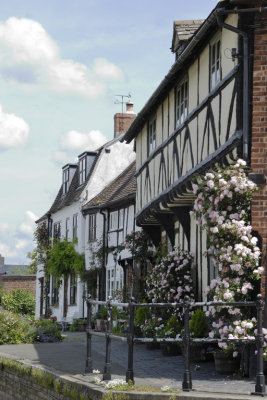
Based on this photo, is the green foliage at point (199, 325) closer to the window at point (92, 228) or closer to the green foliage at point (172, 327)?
the green foliage at point (172, 327)

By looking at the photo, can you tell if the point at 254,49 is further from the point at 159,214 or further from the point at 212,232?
the point at 159,214

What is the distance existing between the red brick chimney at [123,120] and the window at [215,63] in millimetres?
19807

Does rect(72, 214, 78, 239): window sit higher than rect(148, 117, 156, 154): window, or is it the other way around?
rect(148, 117, 156, 154): window

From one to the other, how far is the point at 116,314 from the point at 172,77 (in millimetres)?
7348

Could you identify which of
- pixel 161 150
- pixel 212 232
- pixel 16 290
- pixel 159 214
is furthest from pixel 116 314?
pixel 16 290

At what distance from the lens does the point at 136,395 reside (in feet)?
28.1

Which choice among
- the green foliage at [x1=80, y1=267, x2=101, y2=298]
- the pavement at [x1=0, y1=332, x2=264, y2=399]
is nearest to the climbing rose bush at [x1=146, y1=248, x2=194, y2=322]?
the pavement at [x1=0, y1=332, x2=264, y2=399]

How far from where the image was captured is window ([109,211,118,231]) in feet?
88.8

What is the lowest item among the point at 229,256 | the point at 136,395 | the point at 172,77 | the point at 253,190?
the point at 136,395

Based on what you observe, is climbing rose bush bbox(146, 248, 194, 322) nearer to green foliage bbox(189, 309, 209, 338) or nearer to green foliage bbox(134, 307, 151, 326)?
green foliage bbox(134, 307, 151, 326)

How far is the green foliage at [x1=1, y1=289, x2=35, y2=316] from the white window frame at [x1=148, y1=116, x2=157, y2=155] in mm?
22992

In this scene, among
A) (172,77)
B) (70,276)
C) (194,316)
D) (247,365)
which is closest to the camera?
(247,365)

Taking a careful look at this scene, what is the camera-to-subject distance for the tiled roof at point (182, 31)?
17.0 metres

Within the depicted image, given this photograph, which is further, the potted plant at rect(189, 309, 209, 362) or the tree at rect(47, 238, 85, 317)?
the tree at rect(47, 238, 85, 317)
